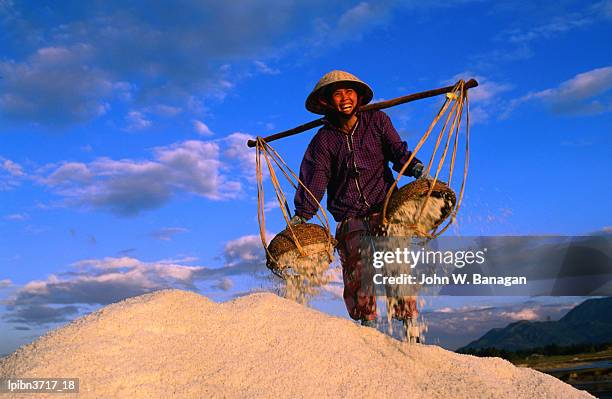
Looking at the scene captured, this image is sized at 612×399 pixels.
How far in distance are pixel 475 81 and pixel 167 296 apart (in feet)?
8.02

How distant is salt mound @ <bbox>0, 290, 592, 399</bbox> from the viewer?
235 cm

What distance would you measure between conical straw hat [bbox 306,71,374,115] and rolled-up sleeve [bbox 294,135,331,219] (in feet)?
0.83

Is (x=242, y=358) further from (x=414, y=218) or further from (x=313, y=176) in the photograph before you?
(x=313, y=176)

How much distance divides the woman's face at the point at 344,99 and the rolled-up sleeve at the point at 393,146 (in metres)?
0.26

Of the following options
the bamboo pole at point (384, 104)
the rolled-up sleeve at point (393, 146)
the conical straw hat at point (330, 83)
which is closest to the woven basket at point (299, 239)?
the rolled-up sleeve at point (393, 146)

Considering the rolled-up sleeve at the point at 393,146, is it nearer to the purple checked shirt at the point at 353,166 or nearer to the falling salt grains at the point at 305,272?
the purple checked shirt at the point at 353,166

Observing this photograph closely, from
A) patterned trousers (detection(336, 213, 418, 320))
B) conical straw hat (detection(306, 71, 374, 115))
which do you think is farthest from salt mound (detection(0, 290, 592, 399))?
conical straw hat (detection(306, 71, 374, 115))

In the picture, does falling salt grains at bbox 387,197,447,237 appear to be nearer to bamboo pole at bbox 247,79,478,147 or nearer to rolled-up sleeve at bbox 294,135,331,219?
rolled-up sleeve at bbox 294,135,331,219

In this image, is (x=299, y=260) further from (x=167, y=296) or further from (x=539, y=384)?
(x=539, y=384)

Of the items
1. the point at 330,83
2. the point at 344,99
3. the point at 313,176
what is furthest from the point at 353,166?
the point at 330,83

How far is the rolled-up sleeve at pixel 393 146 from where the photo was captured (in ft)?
13.0

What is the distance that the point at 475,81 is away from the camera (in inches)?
146

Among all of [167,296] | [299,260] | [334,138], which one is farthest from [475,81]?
[167,296]

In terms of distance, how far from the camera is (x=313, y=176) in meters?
4.10
